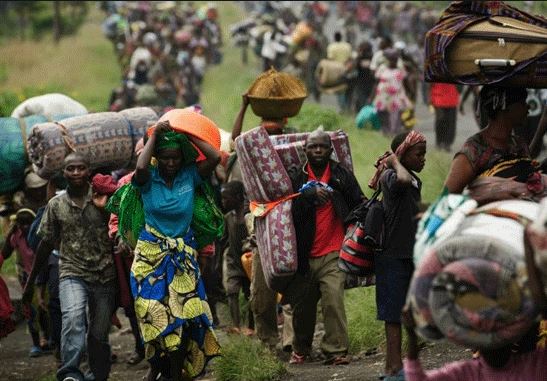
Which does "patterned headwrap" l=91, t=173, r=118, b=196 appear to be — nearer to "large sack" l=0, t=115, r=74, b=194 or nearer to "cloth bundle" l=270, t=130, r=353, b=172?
"cloth bundle" l=270, t=130, r=353, b=172

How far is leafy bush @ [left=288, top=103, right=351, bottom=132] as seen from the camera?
17531mm

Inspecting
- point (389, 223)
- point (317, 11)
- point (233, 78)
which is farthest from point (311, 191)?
point (317, 11)

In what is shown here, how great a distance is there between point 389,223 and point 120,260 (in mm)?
2202

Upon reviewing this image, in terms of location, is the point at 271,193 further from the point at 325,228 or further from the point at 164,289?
the point at 164,289

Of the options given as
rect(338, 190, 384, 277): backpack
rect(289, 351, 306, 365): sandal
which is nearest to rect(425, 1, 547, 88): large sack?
rect(338, 190, 384, 277): backpack

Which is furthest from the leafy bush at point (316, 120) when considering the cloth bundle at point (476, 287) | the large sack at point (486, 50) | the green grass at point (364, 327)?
the cloth bundle at point (476, 287)

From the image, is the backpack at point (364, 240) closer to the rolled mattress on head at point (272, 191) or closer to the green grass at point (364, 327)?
the rolled mattress on head at point (272, 191)

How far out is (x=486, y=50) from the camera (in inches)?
248

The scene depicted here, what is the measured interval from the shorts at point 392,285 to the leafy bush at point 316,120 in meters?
9.35

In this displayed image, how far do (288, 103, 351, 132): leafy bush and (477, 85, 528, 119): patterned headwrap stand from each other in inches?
416

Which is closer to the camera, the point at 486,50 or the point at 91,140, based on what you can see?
the point at 486,50

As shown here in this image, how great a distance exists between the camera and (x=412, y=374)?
209 inches

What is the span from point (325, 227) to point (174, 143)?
4.42ft

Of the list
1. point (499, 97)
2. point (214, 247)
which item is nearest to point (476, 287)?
point (499, 97)
